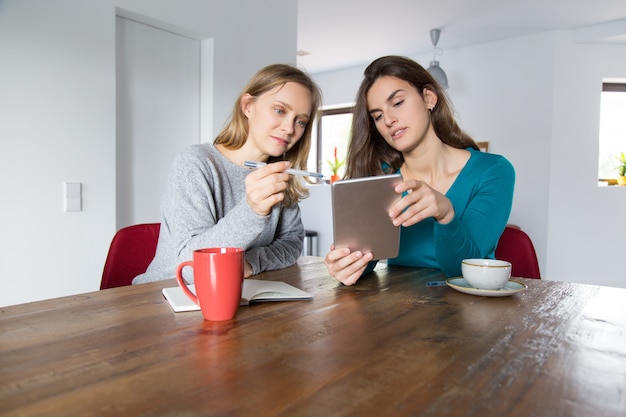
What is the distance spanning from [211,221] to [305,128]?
1.55 feet

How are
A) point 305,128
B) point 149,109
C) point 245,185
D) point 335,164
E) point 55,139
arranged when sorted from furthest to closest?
point 335,164 < point 149,109 < point 55,139 < point 305,128 < point 245,185

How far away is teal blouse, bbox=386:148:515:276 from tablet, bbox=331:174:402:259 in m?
0.22

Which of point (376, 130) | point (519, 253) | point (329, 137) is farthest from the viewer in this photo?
point (329, 137)

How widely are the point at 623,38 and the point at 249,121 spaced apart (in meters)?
3.95

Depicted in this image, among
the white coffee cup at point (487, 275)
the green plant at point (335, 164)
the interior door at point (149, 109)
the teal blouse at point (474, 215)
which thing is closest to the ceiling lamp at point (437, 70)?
the green plant at point (335, 164)

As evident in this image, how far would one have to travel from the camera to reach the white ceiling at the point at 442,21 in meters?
3.41

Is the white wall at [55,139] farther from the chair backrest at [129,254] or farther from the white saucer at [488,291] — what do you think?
the white saucer at [488,291]

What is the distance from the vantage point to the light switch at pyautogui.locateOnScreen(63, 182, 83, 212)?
1950 millimetres

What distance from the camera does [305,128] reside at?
1.45 metres

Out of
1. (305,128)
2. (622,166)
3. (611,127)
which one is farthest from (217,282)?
(611,127)

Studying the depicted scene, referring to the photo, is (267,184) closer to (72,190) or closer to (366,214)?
(366,214)

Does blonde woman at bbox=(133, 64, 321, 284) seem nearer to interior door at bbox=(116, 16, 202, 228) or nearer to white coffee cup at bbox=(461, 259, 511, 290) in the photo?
white coffee cup at bbox=(461, 259, 511, 290)

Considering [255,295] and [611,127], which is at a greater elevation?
[611,127]

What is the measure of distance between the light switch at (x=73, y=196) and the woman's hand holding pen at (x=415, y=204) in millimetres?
1609
